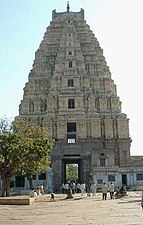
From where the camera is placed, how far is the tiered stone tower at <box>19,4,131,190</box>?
55969 mm

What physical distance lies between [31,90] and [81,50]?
11.7m

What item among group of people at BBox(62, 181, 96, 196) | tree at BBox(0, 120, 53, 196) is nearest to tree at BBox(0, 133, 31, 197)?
tree at BBox(0, 120, 53, 196)

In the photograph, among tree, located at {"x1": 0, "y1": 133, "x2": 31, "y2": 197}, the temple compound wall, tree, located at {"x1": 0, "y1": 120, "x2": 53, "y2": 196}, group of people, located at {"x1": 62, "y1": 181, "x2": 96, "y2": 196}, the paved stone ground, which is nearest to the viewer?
the paved stone ground

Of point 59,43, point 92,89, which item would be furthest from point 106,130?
point 59,43

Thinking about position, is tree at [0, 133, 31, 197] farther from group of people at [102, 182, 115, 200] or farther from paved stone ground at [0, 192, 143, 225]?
paved stone ground at [0, 192, 143, 225]

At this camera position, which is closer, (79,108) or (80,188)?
(80,188)

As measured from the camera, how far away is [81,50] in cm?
6475

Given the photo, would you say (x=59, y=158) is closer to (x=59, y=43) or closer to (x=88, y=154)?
(x=88, y=154)

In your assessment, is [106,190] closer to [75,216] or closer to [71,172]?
[75,216]

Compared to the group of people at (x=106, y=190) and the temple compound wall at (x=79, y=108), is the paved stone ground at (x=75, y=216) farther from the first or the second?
the temple compound wall at (x=79, y=108)

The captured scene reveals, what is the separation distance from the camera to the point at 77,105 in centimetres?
5878

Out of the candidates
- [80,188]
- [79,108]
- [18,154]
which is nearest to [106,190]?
[18,154]

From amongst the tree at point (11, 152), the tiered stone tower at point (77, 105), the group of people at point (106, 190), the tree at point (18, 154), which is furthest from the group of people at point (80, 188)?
the tree at point (11, 152)

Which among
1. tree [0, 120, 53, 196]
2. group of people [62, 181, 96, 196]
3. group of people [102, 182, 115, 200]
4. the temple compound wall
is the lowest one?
group of people [62, 181, 96, 196]
